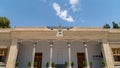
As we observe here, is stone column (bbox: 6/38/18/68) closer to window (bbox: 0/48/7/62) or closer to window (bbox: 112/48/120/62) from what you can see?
window (bbox: 0/48/7/62)

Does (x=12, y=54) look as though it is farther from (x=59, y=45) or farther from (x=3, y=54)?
(x=59, y=45)

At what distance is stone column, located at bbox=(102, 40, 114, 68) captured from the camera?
53.7 ft

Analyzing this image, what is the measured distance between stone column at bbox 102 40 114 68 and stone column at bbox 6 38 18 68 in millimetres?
8516

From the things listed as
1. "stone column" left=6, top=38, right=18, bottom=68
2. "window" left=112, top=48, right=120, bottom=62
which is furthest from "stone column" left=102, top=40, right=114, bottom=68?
"stone column" left=6, top=38, right=18, bottom=68

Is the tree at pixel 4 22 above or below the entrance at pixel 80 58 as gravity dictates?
above

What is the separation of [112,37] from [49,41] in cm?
644

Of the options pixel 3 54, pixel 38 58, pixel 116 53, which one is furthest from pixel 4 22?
pixel 116 53

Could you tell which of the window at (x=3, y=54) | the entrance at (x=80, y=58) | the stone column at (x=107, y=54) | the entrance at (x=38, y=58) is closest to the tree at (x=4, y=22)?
the window at (x=3, y=54)

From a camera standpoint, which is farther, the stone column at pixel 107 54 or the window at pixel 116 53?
the window at pixel 116 53

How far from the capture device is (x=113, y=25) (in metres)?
30.2

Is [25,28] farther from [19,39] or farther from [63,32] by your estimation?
[63,32]

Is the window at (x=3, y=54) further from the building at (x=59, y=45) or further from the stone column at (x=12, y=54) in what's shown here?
the stone column at (x=12, y=54)

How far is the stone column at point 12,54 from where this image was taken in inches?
642

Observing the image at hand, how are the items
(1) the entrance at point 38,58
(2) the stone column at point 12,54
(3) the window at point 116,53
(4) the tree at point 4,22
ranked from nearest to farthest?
(2) the stone column at point 12,54
(3) the window at point 116,53
(1) the entrance at point 38,58
(4) the tree at point 4,22
